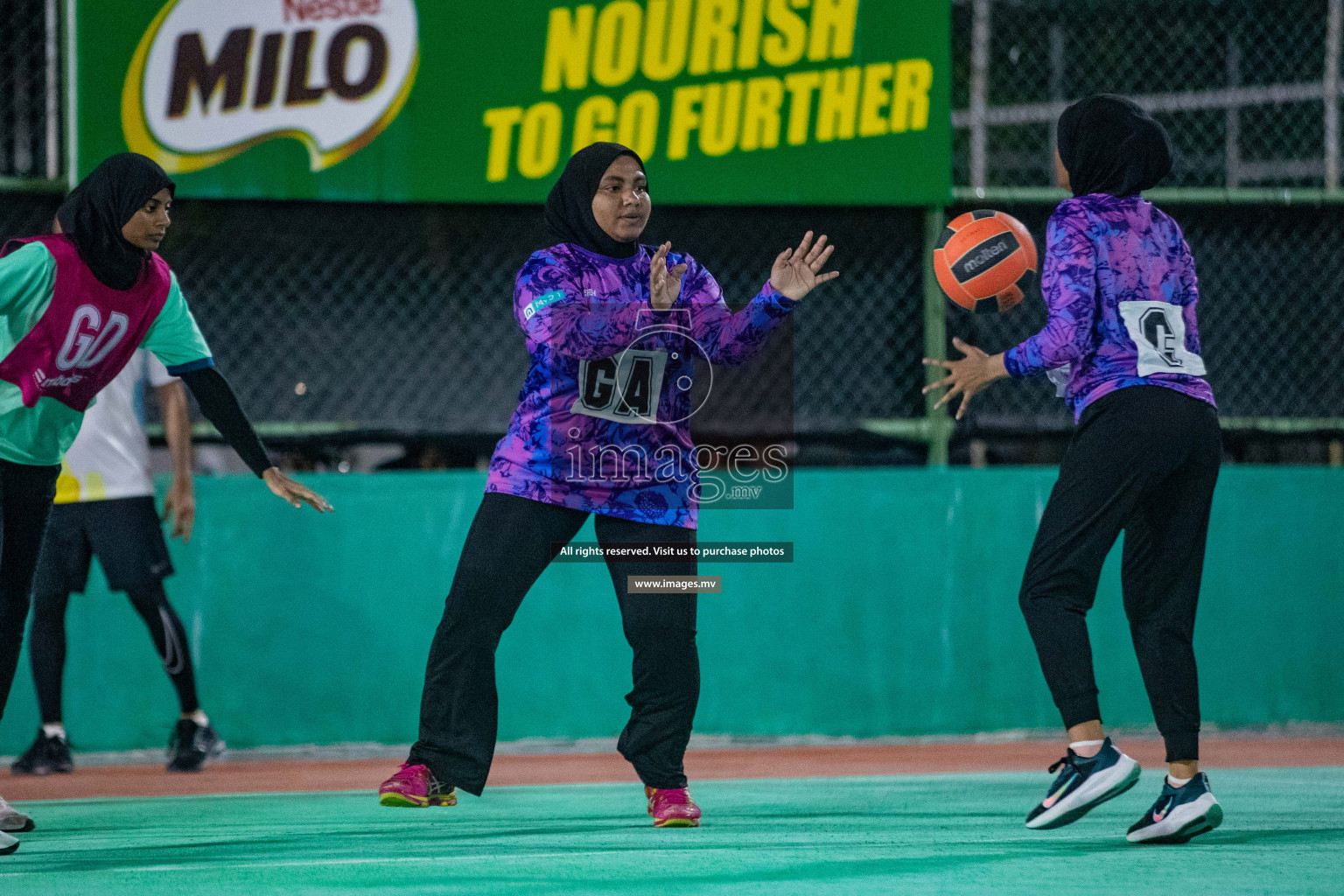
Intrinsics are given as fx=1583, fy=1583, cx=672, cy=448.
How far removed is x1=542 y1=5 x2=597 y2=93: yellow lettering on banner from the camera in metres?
7.89

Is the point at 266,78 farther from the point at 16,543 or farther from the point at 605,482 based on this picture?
the point at 605,482

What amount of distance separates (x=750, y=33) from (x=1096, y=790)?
4.79 m

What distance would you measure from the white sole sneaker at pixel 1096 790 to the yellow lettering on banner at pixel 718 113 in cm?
437

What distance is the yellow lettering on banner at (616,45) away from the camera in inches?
312

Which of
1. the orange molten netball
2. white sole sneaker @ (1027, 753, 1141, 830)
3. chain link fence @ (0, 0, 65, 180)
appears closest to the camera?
white sole sneaker @ (1027, 753, 1141, 830)

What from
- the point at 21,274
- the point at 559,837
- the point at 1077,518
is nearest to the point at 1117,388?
the point at 1077,518

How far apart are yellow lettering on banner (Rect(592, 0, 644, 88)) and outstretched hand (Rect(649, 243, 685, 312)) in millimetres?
3258

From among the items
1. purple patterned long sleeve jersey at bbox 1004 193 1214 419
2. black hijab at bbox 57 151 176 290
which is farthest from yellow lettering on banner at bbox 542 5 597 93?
purple patterned long sleeve jersey at bbox 1004 193 1214 419

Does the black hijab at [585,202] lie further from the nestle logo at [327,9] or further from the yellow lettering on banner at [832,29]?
the yellow lettering on banner at [832,29]

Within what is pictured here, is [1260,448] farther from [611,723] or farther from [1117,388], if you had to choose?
[1117,388]

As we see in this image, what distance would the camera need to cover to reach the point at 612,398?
4918 mm

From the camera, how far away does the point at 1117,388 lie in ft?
15.3

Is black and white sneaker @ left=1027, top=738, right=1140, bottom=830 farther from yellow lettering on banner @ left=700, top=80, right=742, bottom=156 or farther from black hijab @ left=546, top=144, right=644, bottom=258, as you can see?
yellow lettering on banner @ left=700, top=80, right=742, bottom=156

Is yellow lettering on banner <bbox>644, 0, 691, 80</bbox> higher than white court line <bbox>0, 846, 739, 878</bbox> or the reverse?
higher
